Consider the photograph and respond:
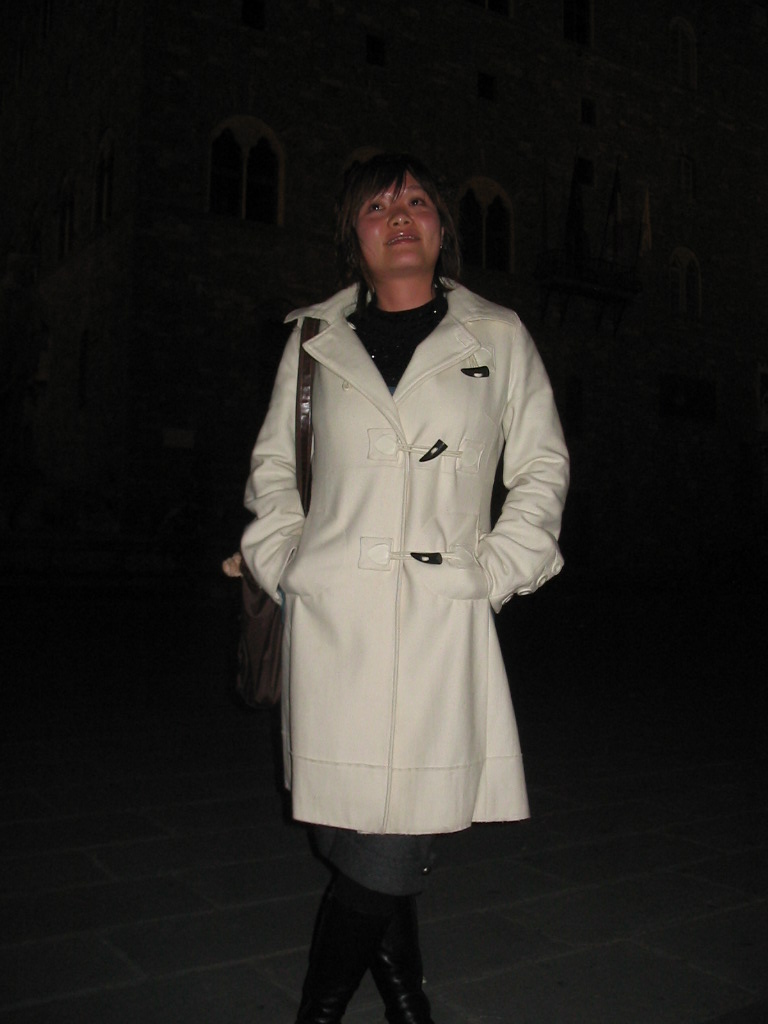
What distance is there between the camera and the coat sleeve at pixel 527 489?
73.5 inches

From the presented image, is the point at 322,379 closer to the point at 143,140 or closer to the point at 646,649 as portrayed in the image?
the point at 646,649

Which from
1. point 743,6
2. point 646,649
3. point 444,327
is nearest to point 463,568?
point 444,327

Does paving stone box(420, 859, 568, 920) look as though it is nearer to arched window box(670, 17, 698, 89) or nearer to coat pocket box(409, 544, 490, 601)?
coat pocket box(409, 544, 490, 601)

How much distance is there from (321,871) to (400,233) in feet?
6.48

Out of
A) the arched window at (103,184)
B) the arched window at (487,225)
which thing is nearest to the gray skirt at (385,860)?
the arched window at (103,184)

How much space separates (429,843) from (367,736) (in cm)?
25

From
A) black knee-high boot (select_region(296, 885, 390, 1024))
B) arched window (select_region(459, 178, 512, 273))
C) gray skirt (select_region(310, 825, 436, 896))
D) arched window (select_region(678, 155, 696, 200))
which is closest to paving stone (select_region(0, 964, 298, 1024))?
black knee-high boot (select_region(296, 885, 390, 1024))

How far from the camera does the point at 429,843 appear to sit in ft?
6.17

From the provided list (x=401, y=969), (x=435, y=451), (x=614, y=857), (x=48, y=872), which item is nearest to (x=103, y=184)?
(x=48, y=872)

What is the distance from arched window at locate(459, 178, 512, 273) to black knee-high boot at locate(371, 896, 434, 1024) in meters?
18.8

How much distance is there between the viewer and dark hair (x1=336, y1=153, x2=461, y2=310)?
211 centimetres

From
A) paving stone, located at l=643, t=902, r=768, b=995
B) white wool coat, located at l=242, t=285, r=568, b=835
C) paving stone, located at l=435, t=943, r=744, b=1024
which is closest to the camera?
white wool coat, located at l=242, t=285, r=568, b=835

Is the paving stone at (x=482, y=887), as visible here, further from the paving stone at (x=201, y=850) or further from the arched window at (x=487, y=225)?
the arched window at (x=487, y=225)

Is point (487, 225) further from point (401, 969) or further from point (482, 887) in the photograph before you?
point (401, 969)
